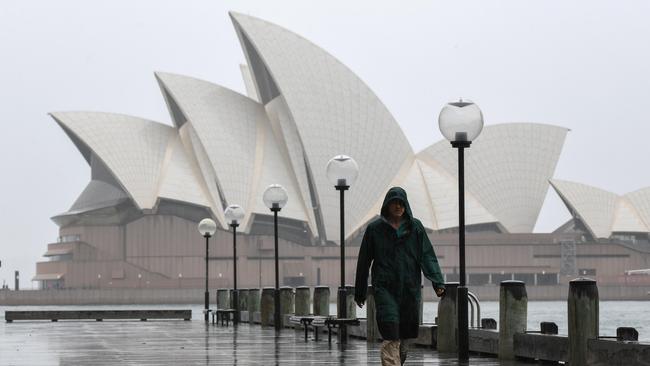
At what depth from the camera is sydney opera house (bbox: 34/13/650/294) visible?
91312 mm

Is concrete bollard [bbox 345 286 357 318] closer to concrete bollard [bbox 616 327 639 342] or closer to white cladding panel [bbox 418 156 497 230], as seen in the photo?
concrete bollard [bbox 616 327 639 342]

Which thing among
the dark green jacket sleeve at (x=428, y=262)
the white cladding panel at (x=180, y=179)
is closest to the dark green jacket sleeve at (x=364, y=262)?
the dark green jacket sleeve at (x=428, y=262)

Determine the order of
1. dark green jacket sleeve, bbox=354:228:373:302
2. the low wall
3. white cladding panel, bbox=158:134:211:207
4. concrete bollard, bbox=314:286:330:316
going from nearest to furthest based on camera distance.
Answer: dark green jacket sleeve, bbox=354:228:373:302, concrete bollard, bbox=314:286:330:316, white cladding panel, bbox=158:134:211:207, the low wall

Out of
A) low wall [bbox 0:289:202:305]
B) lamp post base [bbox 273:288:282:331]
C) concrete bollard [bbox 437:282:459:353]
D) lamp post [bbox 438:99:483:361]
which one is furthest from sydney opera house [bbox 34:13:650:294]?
lamp post [bbox 438:99:483:361]

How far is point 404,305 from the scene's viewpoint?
10250mm

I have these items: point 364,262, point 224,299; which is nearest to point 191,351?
point 364,262

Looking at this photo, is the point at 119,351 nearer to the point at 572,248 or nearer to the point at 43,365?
the point at 43,365

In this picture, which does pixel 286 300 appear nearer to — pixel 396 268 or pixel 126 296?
pixel 396 268

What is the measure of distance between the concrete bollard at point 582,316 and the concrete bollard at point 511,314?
5.95 ft

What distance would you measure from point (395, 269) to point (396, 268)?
0.01m

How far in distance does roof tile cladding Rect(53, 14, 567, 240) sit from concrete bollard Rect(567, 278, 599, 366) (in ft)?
241

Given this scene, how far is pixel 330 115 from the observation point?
91.5 metres

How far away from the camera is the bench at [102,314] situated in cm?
3614

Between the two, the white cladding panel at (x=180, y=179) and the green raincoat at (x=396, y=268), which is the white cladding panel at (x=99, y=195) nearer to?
the white cladding panel at (x=180, y=179)
